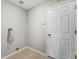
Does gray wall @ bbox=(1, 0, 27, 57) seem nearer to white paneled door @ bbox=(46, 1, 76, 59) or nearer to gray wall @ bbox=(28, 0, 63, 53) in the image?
gray wall @ bbox=(28, 0, 63, 53)

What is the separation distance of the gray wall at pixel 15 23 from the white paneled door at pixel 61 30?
2.49 ft

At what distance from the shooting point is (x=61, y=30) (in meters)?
2.12

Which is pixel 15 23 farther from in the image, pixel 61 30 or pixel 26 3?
pixel 61 30

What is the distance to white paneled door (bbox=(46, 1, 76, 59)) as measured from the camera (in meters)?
1.88

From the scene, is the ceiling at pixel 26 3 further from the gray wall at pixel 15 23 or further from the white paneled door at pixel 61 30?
the white paneled door at pixel 61 30

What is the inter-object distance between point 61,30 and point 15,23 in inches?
49.7

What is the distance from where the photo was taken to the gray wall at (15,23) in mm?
1921

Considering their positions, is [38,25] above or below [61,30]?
above

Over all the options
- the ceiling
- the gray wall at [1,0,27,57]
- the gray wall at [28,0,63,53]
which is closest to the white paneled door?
the gray wall at [28,0,63,53]

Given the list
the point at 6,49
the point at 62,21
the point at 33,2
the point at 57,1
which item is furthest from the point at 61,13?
the point at 6,49

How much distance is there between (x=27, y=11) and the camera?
2.12 meters

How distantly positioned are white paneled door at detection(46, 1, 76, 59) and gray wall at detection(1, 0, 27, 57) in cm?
76

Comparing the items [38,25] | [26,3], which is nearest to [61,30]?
[38,25]

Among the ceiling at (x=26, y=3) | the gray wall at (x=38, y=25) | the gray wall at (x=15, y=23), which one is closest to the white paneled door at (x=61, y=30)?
the gray wall at (x=38, y=25)
